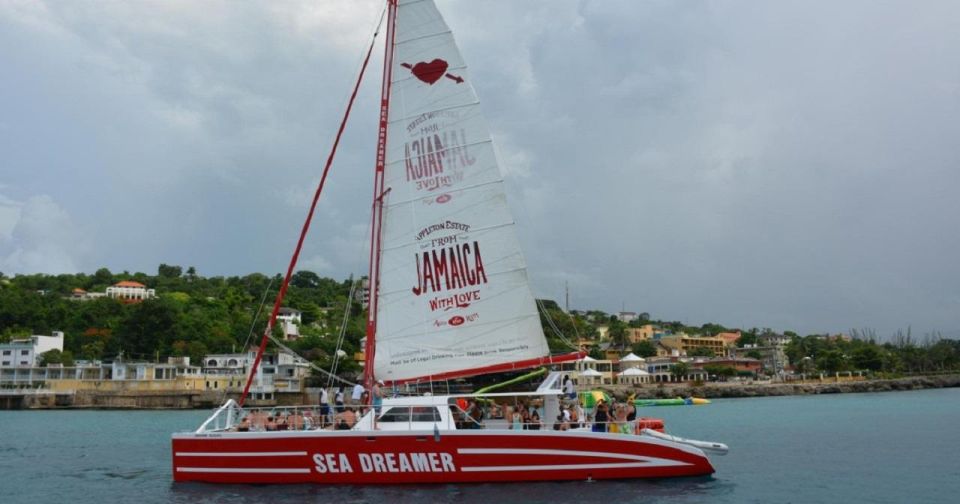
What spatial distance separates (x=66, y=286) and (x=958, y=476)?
16891 cm

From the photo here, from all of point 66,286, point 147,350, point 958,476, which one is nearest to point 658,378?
point 147,350

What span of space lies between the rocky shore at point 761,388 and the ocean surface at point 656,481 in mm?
58436

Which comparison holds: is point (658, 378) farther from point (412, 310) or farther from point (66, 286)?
point (66, 286)

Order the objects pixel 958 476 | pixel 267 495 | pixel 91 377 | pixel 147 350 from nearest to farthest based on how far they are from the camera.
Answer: pixel 267 495
pixel 958 476
pixel 91 377
pixel 147 350

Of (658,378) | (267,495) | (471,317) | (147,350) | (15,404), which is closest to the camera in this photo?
(267,495)

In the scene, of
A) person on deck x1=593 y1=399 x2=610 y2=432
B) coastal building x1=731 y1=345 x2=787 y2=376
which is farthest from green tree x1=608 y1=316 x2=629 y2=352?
person on deck x1=593 y1=399 x2=610 y2=432

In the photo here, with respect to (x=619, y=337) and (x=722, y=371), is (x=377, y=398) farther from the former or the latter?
(x=619, y=337)

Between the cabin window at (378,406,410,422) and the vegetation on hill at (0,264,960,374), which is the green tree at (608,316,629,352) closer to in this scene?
the vegetation on hill at (0,264,960,374)

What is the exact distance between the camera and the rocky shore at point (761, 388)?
100569mm

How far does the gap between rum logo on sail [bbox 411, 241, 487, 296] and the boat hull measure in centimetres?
392

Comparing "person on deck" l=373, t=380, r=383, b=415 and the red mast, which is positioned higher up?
the red mast

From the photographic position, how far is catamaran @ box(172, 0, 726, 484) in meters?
19.2

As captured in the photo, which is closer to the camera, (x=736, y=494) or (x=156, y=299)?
(x=736, y=494)

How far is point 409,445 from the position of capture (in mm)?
19281
